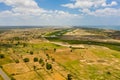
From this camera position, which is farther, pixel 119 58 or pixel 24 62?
pixel 119 58

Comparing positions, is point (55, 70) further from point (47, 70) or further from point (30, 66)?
point (30, 66)

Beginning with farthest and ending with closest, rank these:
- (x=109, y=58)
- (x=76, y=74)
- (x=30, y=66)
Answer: (x=109, y=58)
(x=30, y=66)
(x=76, y=74)

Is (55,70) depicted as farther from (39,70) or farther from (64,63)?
(64,63)

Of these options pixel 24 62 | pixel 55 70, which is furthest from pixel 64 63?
pixel 24 62

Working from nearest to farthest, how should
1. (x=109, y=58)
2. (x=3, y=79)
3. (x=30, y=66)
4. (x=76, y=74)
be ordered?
(x=3, y=79)
(x=76, y=74)
(x=30, y=66)
(x=109, y=58)

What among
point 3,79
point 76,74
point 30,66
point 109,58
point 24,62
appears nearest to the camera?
point 3,79

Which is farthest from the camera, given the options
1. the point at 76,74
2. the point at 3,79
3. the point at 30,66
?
the point at 30,66

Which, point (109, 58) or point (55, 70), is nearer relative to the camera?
point (55, 70)

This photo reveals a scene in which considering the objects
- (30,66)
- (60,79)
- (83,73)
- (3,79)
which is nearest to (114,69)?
(83,73)
